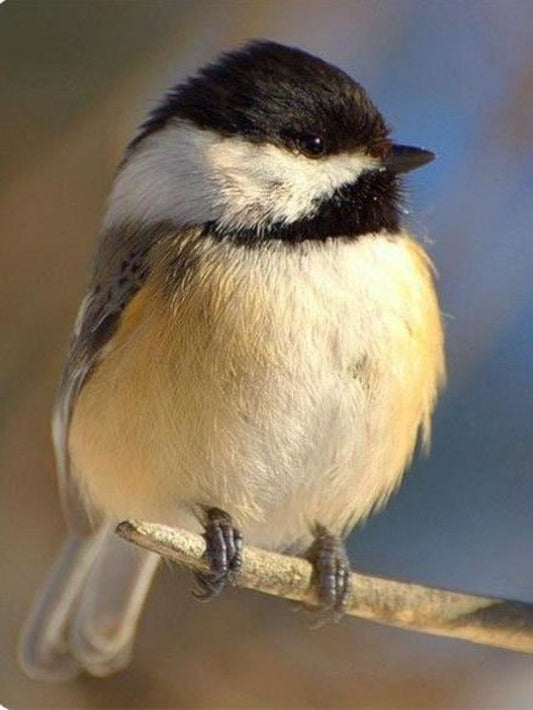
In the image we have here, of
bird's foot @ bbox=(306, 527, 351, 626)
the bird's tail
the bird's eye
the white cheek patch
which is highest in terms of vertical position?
the bird's eye

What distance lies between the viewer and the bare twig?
2.68 feet

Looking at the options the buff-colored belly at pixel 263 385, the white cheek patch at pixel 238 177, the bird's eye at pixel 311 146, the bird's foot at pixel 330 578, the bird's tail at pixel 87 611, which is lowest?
the bird's tail at pixel 87 611

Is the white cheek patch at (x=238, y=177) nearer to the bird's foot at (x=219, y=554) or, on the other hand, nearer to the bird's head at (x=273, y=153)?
the bird's head at (x=273, y=153)

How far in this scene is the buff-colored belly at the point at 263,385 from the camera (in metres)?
0.79

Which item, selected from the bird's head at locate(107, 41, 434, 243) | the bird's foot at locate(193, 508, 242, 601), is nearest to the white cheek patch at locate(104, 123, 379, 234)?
the bird's head at locate(107, 41, 434, 243)

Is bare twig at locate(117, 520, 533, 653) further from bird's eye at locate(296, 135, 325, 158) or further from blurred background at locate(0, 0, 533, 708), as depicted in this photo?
bird's eye at locate(296, 135, 325, 158)

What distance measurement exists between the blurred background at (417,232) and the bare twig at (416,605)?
26 millimetres

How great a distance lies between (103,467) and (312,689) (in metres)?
0.28

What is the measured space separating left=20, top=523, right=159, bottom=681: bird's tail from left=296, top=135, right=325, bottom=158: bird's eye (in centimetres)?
39

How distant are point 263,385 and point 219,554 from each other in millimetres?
149

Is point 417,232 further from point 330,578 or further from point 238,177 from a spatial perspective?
point 330,578

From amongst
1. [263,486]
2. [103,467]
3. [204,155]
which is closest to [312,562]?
[263,486]

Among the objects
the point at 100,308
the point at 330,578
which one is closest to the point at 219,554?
the point at 330,578

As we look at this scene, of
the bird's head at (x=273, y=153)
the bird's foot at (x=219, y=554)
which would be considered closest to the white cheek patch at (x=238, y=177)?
the bird's head at (x=273, y=153)
